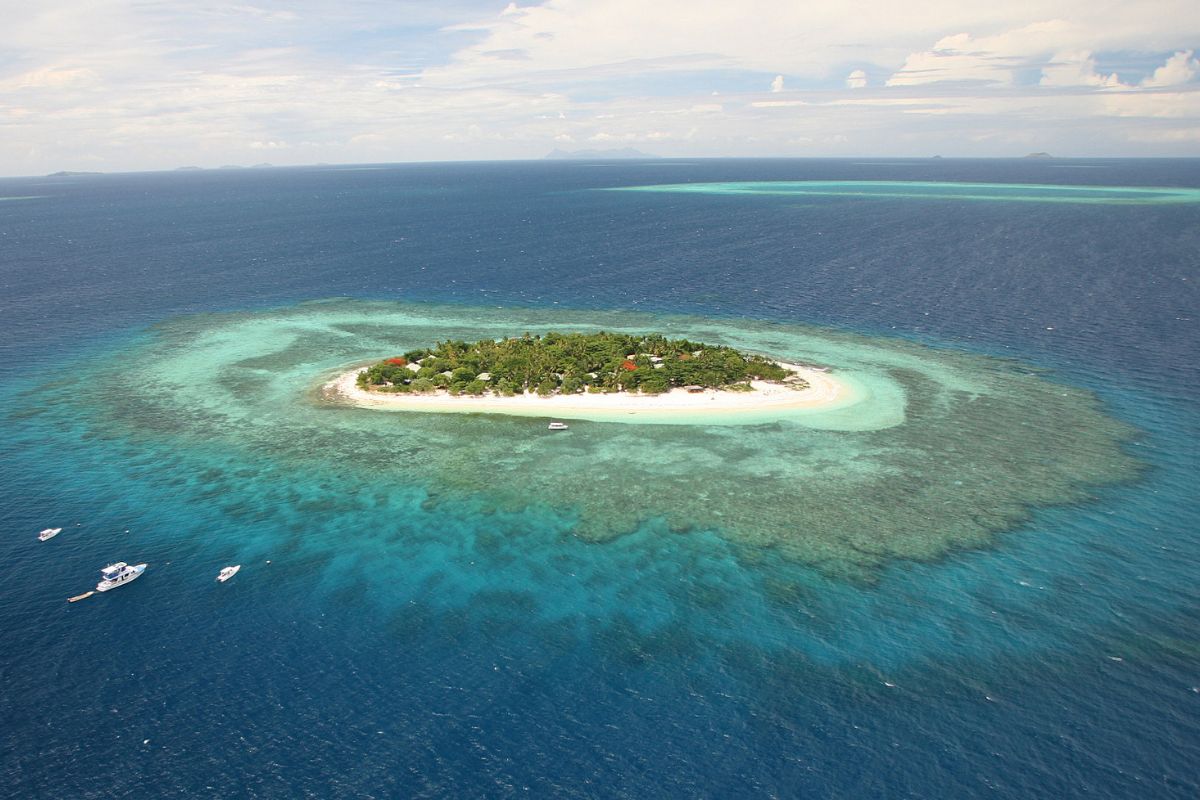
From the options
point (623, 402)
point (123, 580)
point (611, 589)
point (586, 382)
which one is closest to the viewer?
point (123, 580)

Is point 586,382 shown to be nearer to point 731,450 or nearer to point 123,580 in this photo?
point 731,450

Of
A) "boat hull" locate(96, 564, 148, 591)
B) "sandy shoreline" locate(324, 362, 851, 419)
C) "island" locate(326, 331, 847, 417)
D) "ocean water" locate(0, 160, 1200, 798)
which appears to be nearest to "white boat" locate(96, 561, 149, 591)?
"boat hull" locate(96, 564, 148, 591)

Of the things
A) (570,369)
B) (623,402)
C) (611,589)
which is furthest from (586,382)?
(611,589)

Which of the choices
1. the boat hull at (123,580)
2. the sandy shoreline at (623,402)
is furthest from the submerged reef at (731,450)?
the boat hull at (123,580)

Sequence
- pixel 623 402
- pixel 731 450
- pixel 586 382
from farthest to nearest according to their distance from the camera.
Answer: pixel 586 382 < pixel 623 402 < pixel 731 450

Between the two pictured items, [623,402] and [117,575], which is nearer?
[117,575]

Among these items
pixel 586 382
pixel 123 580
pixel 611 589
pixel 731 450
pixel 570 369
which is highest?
pixel 570 369

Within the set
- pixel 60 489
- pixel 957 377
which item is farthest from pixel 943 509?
pixel 60 489

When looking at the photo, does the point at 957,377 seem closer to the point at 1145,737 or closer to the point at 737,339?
the point at 737,339
